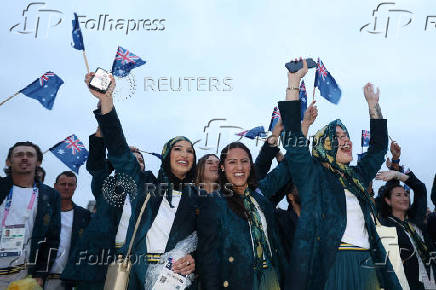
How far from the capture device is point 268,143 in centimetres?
519

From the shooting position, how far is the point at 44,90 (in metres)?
7.32

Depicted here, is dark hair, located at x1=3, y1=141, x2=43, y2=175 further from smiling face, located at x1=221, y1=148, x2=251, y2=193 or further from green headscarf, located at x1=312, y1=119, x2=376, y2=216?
green headscarf, located at x1=312, y1=119, x2=376, y2=216

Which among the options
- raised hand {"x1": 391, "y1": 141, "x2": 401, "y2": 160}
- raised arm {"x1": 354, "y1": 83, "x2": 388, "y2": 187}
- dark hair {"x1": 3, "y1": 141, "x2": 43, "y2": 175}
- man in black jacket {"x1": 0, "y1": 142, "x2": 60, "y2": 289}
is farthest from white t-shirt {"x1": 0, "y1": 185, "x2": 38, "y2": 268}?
raised hand {"x1": 391, "y1": 141, "x2": 401, "y2": 160}

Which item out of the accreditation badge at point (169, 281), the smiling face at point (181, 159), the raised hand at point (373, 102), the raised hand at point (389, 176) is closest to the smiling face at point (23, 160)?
the smiling face at point (181, 159)

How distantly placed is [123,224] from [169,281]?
140cm

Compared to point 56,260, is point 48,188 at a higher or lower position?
higher

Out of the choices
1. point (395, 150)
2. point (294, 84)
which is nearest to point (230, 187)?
point (294, 84)

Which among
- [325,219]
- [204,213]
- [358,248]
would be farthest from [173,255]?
[358,248]

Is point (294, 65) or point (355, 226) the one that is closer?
point (355, 226)

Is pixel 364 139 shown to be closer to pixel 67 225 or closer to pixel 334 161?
pixel 334 161

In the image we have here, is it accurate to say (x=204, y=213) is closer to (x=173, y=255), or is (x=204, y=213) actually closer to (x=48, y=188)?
(x=173, y=255)

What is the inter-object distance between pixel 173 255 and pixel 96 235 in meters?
1.41

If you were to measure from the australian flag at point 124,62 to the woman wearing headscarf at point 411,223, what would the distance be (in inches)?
160

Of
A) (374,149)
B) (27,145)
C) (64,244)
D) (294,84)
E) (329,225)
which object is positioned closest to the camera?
(329,225)
